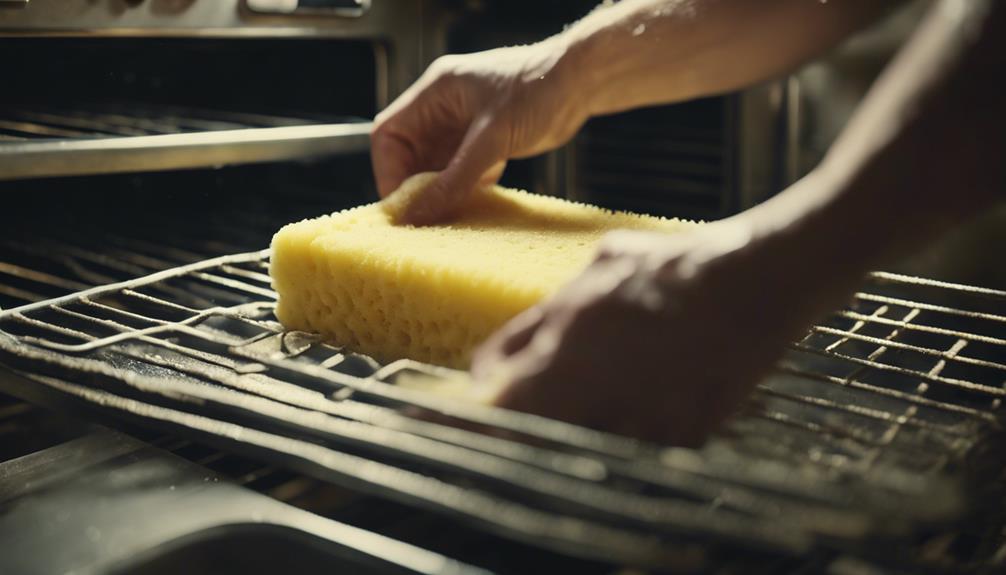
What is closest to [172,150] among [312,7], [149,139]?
[149,139]

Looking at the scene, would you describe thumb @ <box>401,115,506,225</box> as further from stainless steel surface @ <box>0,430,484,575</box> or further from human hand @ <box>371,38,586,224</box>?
stainless steel surface @ <box>0,430,484,575</box>

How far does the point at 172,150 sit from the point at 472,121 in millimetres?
411

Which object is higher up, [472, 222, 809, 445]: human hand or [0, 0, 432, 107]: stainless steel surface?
[0, 0, 432, 107]: stainless steel surface

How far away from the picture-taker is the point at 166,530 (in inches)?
29.0

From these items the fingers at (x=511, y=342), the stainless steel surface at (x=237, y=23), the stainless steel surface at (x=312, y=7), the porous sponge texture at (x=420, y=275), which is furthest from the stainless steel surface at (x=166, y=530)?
the stainless steel surface at (x=312, y=7)

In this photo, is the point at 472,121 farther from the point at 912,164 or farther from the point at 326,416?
the point at 912,164

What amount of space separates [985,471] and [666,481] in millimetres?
343

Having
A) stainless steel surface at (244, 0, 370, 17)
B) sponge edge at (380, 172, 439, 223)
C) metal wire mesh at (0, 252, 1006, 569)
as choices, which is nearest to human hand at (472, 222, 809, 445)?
metal wire mesh at (0, 252, 1006, 569)

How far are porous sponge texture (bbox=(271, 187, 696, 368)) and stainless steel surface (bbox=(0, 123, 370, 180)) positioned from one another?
26 centimetres

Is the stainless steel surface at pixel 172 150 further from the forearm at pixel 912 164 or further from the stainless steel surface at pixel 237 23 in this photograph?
the forearm at pixel 912 164

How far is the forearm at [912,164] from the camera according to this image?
0.62 m

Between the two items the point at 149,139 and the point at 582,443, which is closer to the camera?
the point at 582,443

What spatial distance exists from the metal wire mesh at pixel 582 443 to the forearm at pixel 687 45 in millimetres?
350

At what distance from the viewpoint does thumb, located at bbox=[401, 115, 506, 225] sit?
3.80 ft
